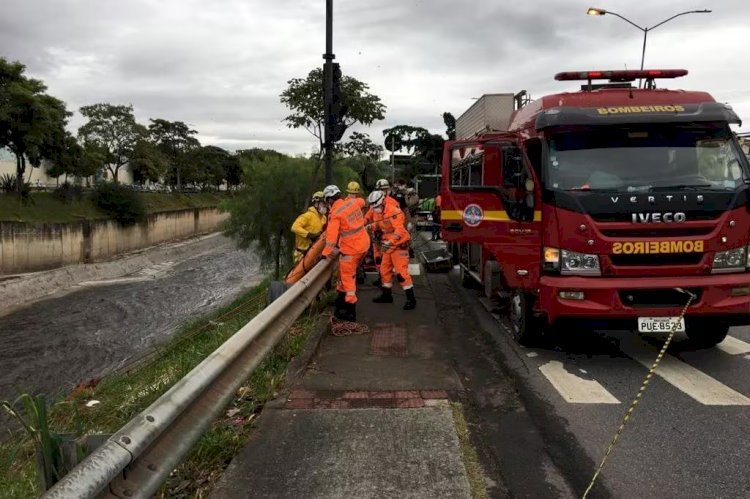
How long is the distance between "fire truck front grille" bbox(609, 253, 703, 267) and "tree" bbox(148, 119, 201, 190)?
6826 cm

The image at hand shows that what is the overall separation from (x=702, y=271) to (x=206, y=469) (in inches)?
184

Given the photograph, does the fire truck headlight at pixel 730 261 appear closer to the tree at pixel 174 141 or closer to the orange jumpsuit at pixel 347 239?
the orange jumpsuit at pixel 347 239

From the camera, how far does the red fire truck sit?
5.46 metres

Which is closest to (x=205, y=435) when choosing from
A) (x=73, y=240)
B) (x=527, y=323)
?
(x=527, y=323)

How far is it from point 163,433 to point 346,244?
470 cm

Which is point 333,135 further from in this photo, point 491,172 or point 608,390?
point 608,390

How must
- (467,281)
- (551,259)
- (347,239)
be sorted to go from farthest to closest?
(467,281) < (347,239) < (551,259)

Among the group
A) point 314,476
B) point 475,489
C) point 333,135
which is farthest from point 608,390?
point 333,135

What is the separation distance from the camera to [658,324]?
18.1 ft

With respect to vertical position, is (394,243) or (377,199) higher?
(377,199)

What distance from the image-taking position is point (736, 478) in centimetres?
348

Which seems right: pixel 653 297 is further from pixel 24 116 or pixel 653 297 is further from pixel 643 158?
pixel 24 116

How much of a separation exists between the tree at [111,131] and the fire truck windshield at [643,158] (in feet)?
181

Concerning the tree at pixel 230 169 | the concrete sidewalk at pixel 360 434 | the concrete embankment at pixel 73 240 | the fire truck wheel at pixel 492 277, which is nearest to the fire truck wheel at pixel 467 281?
the fire truck wheel at pixel 492 277
